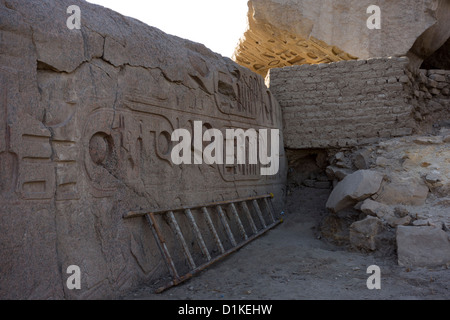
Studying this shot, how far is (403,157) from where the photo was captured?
5805 millimetres

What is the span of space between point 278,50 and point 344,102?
5546 millimetres

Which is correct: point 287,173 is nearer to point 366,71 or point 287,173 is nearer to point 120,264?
point 366,71

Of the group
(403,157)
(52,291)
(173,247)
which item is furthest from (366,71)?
(52,291)

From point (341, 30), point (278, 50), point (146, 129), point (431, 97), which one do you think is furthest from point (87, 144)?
point (278, 50)

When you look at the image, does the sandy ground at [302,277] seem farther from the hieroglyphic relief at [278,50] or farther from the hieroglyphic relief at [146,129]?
the hieroglyphic relief at [278,50]

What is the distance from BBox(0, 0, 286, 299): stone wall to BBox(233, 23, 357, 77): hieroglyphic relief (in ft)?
23.0

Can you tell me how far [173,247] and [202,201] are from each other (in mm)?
823

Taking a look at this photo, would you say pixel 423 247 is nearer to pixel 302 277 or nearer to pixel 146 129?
pixel 302 277

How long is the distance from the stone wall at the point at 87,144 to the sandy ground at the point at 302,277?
537mm

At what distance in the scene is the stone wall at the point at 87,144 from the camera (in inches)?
109

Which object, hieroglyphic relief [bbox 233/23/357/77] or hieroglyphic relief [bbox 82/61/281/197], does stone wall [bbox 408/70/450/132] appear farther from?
hieroglyphic relief [bbox 82/61/281/197]

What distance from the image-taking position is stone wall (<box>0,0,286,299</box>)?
2.76m

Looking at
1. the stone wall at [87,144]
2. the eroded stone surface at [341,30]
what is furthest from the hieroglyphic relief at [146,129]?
the eroded stone surface at [341,30]

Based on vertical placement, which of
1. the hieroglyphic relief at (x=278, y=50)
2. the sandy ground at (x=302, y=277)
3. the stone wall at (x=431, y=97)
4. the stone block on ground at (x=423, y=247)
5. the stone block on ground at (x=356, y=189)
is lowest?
the sandy ground at (x=302, y=277)
